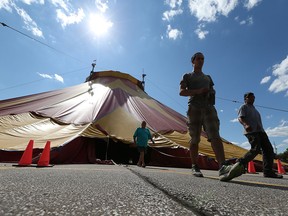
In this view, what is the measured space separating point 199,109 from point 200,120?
0.40 feet

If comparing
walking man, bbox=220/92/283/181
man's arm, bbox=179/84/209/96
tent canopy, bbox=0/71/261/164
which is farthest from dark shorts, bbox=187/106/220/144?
tent canopy, bbox=0/71/261/164

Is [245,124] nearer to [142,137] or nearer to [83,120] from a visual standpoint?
[142,137]

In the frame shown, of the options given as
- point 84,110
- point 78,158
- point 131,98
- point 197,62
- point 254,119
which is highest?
point 131,98

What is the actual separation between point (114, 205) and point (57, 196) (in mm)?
280

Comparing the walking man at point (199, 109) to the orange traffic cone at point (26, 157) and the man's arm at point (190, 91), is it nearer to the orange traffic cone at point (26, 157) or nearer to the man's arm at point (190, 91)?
the man's arm at point (190, 91)

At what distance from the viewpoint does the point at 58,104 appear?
30.2 ft

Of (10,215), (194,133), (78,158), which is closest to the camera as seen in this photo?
(10,215)

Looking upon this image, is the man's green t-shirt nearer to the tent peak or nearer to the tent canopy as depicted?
the tent canopy

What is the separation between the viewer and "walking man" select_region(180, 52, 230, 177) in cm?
260

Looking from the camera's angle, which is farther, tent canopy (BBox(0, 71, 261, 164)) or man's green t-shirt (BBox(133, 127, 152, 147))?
tent canopy (BBox(0, 71, 261, 164))

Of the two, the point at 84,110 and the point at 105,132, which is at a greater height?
the point at 84,110

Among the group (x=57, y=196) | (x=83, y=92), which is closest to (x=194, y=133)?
(x=57, y=196)

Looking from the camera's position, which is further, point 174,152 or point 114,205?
point 174,152

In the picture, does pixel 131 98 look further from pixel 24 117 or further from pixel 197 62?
pixel 197 62
